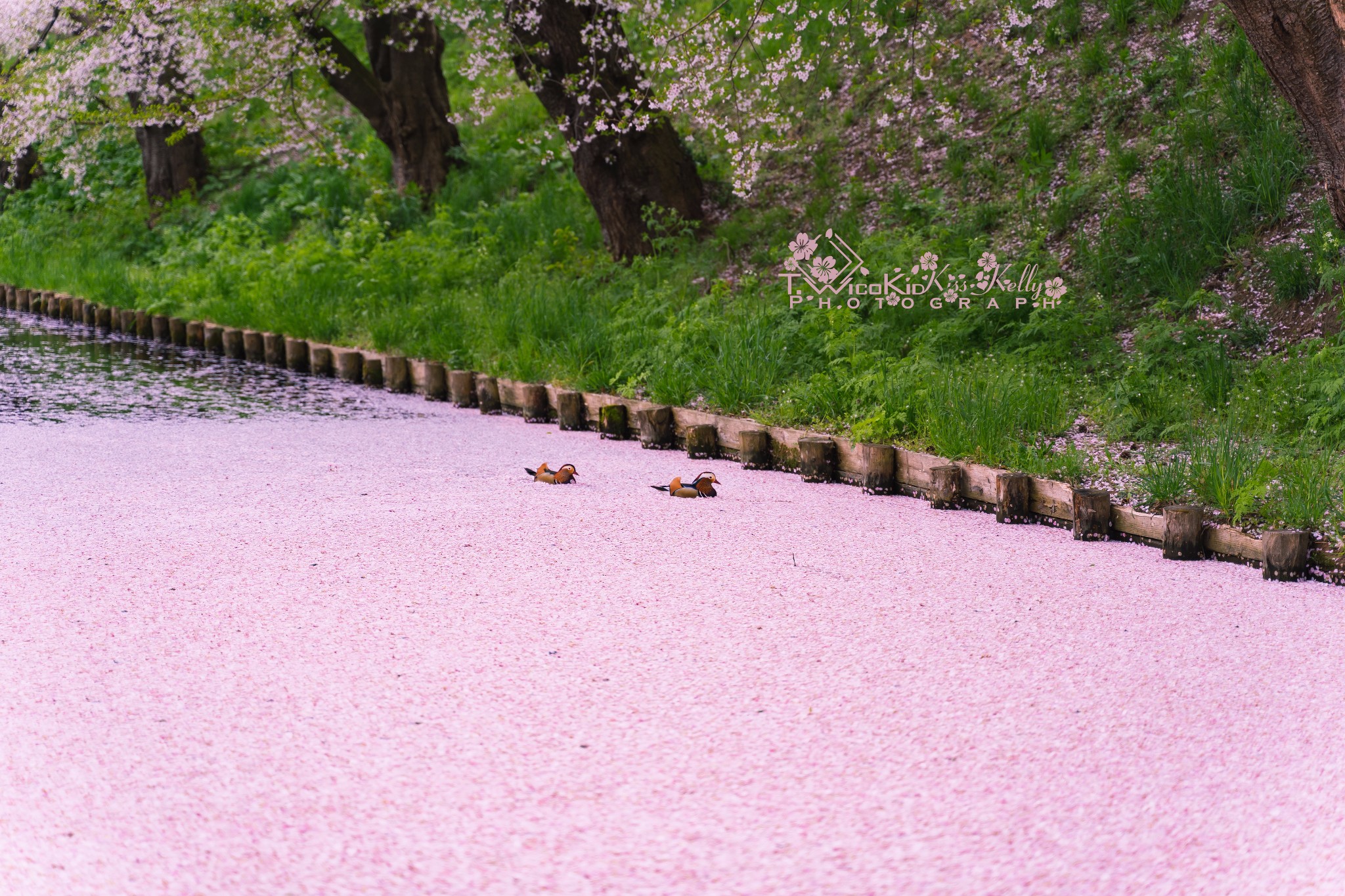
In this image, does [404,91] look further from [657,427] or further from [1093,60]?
[657,427]

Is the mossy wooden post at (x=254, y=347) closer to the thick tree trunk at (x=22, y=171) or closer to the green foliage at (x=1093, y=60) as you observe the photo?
the green foliage at (x=1093, y=60)

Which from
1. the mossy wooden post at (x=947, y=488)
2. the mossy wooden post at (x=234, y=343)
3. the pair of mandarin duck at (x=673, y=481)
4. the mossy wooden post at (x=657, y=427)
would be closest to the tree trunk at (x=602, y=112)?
the mossy wooden post at (x=234, y=343)

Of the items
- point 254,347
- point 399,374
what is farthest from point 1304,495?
point 254,347

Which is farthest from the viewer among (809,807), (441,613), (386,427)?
(386,427)

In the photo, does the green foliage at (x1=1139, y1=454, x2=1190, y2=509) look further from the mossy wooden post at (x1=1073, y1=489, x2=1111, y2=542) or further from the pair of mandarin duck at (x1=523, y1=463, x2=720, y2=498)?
the pair of mandarin duck at (x1=523, y1=463, x2=720, y2=498)

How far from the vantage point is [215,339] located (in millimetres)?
9430

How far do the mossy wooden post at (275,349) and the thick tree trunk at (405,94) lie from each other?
346cm

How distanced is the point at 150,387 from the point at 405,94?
5.10 meters

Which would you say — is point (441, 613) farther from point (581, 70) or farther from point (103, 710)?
point (581, 70)

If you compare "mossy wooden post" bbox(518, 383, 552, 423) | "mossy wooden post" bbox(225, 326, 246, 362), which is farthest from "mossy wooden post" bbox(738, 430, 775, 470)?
"mossy wooden post" bbox(225, 326, 246, 362)

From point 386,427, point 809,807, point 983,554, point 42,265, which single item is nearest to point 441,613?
point 809,807

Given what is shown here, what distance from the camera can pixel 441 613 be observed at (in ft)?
Answer: 11.3

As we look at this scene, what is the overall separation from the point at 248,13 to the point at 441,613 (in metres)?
8.05

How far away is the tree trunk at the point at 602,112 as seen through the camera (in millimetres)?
8859
